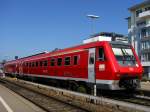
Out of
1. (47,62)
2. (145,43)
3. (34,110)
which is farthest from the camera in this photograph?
(145,43)

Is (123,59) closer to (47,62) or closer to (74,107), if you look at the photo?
(74,107)

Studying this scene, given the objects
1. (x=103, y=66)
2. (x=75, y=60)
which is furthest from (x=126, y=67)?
(x=75, y=60)

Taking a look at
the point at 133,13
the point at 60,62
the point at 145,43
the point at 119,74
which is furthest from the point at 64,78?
the point at 133,13

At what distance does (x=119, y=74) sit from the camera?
57.2 feet

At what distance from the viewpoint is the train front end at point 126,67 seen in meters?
17.7

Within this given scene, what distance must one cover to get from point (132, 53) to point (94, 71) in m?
2.57

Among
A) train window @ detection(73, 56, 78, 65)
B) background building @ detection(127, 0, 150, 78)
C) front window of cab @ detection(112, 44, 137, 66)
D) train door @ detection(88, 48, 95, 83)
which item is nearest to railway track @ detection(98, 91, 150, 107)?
train door @ detection(88, 48, 95, 83)

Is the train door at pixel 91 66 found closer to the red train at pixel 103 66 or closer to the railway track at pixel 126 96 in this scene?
the red train at pixel 103 66

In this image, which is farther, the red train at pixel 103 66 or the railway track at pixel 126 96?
the railway track at pixel 126 96

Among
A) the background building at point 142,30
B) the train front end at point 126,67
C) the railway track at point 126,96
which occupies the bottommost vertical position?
the railway track at point 126,96

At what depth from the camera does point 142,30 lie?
7144 cm

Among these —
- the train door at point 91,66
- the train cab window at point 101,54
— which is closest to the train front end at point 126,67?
the train cab window at point 101,54

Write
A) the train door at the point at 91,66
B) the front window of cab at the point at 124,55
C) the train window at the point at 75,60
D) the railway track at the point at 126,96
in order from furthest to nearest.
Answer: the train window at the point at 75,60 < the train door at the point at 91,66 < the front window of cab at the point at 124,55 < the railway track at the point at 126,96

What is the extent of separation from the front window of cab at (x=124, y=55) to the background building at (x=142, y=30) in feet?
164
